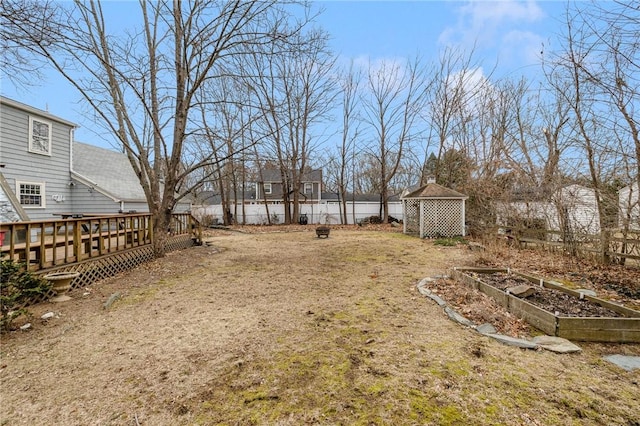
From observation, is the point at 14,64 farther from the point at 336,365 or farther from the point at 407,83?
the point at 407,83

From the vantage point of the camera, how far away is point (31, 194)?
10383 mm

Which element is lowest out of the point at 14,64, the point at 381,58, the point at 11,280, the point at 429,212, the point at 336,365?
the point at 336,365

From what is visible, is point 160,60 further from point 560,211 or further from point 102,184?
point 560,211

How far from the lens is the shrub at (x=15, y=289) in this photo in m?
3.41

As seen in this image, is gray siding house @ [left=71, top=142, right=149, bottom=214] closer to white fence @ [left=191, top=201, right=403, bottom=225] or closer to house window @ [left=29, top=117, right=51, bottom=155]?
house window @ [left=29, top=117, right=51, bottom=155]

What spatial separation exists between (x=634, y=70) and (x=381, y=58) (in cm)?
1630

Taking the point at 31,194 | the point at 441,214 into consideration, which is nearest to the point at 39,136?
the point at 31,194

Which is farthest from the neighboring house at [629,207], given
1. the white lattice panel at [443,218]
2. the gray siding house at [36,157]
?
the gray siding house at [36,157]

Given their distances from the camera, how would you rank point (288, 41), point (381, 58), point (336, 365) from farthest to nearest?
point (381, 58) → point (288, 41) → point (336, 365)

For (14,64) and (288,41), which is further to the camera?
(288,41)

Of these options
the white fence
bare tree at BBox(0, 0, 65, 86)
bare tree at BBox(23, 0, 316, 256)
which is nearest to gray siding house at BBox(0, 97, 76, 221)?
bare tree at BBox(23, 0, 316, 256)

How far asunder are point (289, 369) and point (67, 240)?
16.8 ft

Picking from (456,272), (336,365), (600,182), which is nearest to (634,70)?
(600,182)

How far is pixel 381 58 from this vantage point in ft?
61.9
